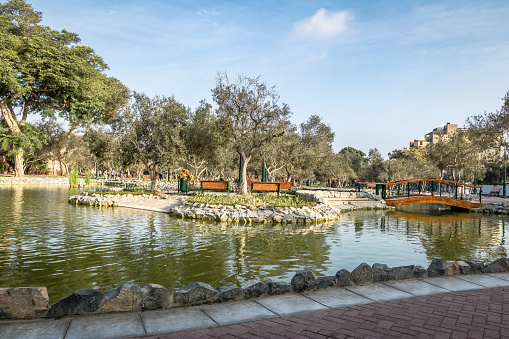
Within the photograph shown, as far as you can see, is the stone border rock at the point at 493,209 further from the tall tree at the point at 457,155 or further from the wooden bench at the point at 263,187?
the tall tree at the point at 457,155

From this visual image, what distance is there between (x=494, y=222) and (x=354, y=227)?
30.3ft

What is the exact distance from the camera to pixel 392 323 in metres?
4.39

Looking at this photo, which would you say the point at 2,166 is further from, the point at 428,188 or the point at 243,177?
the point at 428,188

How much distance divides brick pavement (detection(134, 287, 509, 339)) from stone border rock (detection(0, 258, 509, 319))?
82 centimetres

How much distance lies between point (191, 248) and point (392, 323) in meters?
6.98

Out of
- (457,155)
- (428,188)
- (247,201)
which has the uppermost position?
(457,155)

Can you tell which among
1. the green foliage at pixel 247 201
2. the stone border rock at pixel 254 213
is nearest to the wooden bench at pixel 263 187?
the green foliage at pixel 247 201

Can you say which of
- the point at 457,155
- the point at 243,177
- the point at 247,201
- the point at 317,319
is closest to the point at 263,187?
the point at 243,177

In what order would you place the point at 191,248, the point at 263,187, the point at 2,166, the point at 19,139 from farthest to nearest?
the point at 2,166 < the point at 19,139 < the point at 263,187 < the point at 191,248

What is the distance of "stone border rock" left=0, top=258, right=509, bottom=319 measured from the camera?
424 centimetres

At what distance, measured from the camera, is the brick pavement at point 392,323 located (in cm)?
404

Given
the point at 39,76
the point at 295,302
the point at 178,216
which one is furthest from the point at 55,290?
the point at 39,76

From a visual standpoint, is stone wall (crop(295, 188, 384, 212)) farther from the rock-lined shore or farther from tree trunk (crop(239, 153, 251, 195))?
the rock-lined shore

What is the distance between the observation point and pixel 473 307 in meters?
5.04
